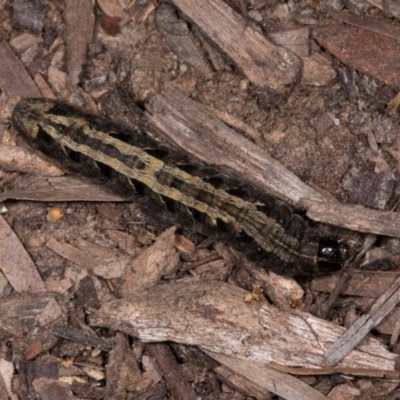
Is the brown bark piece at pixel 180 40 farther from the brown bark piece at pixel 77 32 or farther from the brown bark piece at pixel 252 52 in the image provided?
the brown bark piece at pixel 77 32

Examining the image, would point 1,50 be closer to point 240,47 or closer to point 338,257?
point 240,47

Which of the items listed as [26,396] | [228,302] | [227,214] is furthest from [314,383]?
[26,396]

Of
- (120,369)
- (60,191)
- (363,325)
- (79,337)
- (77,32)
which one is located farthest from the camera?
(77,32)

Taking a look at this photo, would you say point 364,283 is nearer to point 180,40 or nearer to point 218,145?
point 218,145

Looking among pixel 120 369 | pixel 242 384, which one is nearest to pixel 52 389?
pixel 120 369

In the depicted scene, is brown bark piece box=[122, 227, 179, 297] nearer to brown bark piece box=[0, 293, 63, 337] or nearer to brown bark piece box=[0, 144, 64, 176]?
brown bark piece box=[0, 293, 63, 337]
